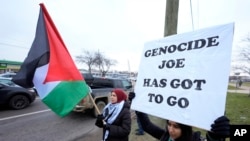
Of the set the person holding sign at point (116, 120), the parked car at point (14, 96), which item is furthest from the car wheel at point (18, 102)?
the person holding sign at point (116, 120)

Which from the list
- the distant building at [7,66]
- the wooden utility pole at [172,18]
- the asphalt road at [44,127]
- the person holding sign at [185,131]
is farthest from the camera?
the distant building at [7,66]

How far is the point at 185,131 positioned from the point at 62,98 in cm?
163

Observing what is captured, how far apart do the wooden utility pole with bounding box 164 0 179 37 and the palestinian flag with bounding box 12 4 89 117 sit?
6.79 feet

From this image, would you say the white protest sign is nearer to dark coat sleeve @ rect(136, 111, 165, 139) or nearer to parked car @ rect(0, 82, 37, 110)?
dark coat sleeve @ rect(136, 111, 165, 139)

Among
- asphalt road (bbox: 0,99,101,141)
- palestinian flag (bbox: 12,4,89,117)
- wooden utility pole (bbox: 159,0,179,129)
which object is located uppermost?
wooden utility pole (bbox: 159,0,179,129)

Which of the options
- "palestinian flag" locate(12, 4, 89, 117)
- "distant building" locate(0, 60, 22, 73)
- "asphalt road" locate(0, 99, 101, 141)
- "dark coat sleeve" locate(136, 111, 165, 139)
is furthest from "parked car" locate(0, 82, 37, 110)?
"distant building" locate(0, 60, 22, 73)

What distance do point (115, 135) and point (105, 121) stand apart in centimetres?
28

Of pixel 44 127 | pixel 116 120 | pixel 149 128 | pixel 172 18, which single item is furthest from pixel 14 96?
pixel 149 128

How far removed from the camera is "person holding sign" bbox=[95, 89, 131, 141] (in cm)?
282

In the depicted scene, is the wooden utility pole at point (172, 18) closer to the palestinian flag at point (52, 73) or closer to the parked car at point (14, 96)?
the palestinian flag at point (52, 73)

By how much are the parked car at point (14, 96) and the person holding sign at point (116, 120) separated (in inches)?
311

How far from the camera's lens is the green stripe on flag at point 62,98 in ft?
8.32

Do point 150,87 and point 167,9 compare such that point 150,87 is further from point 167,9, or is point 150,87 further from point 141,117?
point 167,9

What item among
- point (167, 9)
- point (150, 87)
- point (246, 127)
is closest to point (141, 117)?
point (150, 87)
